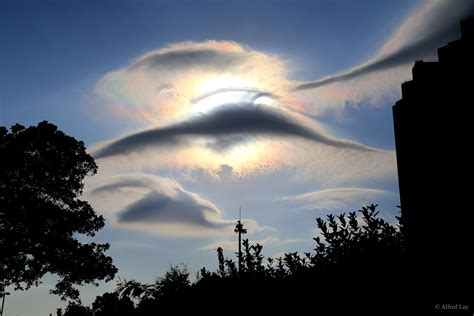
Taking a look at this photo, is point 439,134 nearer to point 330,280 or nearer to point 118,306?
point 118,306

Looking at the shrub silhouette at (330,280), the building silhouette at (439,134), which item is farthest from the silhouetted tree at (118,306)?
the building silhouette at (439,134)

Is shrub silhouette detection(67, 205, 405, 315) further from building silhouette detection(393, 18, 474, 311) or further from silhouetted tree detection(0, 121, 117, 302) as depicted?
building silhouette detection(393, 18, 474, 311)

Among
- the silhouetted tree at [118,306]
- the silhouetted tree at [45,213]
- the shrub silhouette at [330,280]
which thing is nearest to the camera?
the shrub silhouette at [330,280]

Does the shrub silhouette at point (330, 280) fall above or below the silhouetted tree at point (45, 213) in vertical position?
below

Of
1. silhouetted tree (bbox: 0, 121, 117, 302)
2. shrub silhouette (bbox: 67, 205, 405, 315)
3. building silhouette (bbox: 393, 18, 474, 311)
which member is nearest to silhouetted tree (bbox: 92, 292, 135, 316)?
shrub silhouette (bbox: 67, 205, 405, 315)

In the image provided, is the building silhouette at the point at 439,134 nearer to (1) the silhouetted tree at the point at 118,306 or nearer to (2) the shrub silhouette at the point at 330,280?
(1) the silhouetted tree at the point at 118,306

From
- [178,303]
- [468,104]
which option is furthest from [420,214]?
[178,303]

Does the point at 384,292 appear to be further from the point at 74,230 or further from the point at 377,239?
the point at 74,230

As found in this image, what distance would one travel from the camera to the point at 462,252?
412 cm

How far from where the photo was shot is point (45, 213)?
3155cm

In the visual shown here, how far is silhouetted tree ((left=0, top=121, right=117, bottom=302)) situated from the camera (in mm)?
30609

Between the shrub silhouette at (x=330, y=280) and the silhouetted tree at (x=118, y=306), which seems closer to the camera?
the shrub silhouette at (x=330, y=280)

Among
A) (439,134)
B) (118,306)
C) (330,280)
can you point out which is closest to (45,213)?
(118,306)

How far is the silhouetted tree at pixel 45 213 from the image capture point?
100ft
